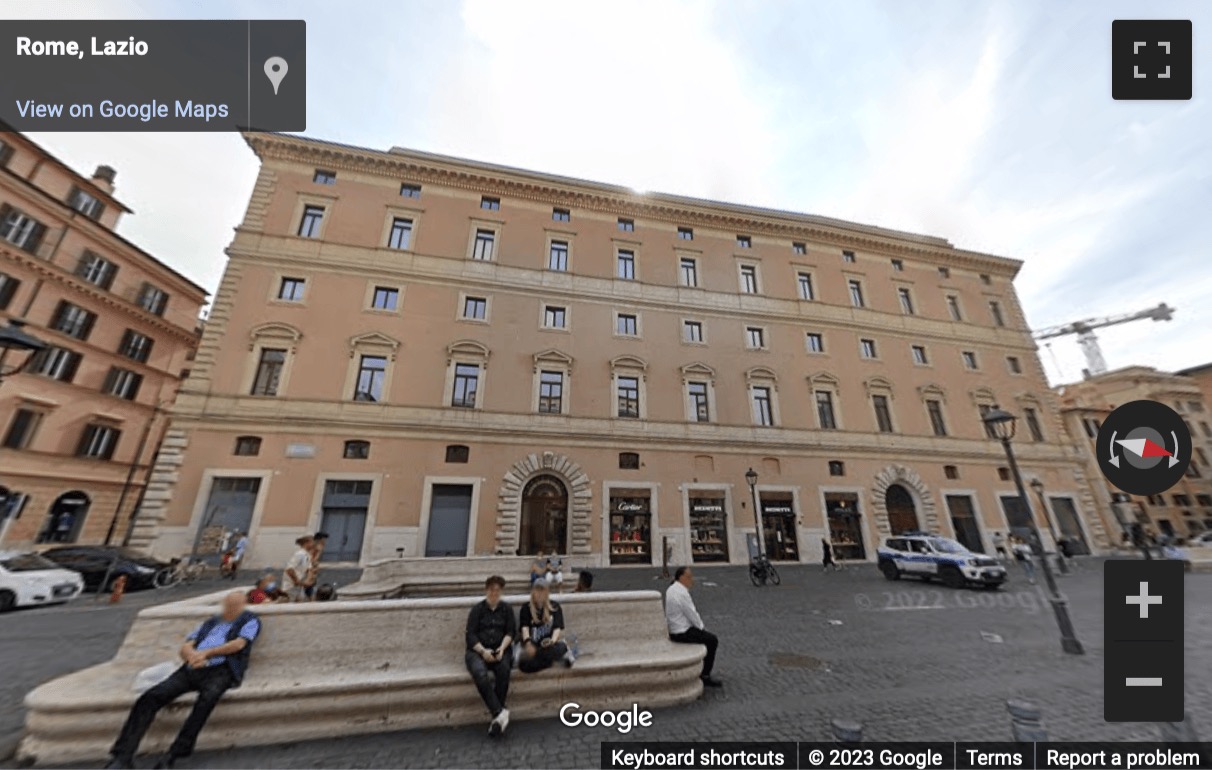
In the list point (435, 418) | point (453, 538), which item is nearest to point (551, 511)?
point (453, 538)

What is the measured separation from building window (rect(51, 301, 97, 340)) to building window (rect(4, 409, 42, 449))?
14.7 feet

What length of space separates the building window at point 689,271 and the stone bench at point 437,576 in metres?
16.5

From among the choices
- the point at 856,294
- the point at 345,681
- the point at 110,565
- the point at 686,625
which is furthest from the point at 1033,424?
the point at 110,565

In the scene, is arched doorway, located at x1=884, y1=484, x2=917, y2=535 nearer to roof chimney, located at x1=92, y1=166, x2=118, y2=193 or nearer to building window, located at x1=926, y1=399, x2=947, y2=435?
building window, located at x1=926, y1=399, x2=947, y2=435

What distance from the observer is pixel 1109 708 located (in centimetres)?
324

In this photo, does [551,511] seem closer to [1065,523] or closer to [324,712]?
[324,712]

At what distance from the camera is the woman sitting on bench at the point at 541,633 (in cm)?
455

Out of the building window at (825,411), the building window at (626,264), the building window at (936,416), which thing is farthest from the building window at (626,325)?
the building window at (936,416)

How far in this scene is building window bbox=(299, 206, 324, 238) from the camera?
65.3 ft

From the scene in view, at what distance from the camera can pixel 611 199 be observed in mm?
23562

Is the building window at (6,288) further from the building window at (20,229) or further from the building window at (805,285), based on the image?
the building window at (805,285)

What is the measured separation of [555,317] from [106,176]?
30.9 metres

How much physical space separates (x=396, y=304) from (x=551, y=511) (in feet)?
38.0

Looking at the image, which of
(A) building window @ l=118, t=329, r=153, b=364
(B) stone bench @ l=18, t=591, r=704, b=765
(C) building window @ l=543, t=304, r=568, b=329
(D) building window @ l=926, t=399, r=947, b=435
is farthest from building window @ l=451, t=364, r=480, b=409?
(D) building window @ l=926, t=399, r=947, b=435
